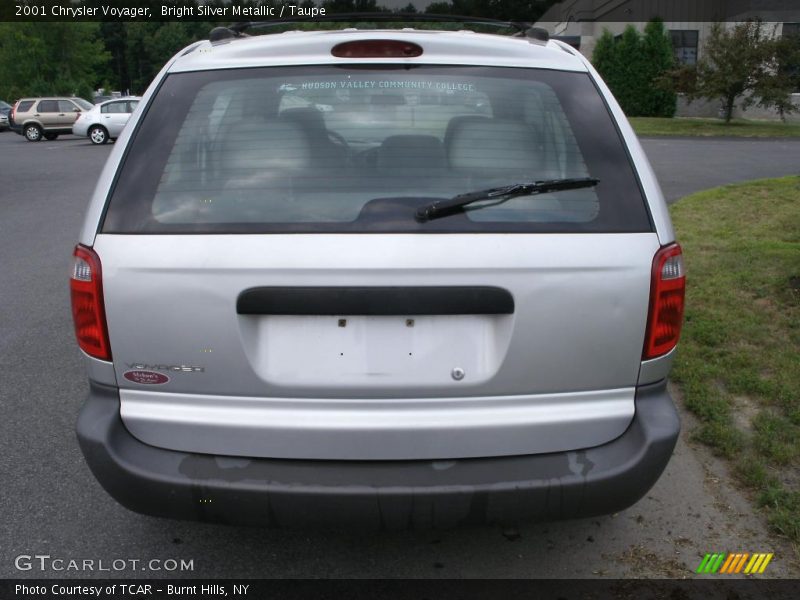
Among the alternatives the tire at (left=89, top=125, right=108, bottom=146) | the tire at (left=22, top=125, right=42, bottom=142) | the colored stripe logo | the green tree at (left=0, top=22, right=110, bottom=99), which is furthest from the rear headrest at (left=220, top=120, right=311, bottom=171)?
the green tree at (left=0, top=22, right=110, bottom=99)

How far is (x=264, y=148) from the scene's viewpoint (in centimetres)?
251

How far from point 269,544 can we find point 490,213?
5.31ft

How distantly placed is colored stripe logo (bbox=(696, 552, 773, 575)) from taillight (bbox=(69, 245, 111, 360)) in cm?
224

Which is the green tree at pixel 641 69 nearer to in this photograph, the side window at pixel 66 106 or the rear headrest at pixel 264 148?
the side window at pixel 66 106

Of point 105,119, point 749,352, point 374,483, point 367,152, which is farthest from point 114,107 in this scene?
point 374,483

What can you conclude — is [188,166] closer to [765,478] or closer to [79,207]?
[765,478]

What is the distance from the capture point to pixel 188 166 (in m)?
2.49

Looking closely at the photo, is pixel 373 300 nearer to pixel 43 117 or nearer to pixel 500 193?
pixel 500 193

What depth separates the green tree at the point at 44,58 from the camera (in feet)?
154

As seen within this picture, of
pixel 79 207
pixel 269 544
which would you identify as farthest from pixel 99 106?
pixel 269 544

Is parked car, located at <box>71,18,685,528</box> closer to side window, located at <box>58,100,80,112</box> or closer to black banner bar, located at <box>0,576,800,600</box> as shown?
black banner bar, located at <box>0,576,800,600</box>

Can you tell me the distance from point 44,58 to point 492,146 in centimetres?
5228

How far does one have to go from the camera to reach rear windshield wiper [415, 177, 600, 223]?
230 cm

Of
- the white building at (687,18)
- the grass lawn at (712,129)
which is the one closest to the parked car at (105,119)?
the grass lawn at (712,129)
